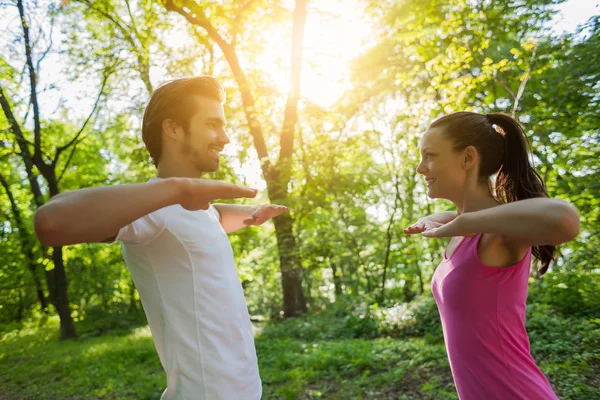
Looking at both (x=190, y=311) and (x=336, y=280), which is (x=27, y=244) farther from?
(x=190, y=311)

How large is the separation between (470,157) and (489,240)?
426 mm

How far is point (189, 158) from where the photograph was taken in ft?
5.69

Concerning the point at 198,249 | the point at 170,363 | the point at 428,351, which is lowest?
the point at 428,351

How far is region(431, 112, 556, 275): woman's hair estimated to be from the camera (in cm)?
175

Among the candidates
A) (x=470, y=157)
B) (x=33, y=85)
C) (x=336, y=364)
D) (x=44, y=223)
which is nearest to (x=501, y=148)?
(x=470, y=157)

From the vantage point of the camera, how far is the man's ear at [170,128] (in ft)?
5.65

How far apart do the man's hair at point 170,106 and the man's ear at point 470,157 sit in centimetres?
112

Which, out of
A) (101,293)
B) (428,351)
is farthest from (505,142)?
(101,293)

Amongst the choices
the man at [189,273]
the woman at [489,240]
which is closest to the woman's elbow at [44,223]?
the man at [189,273]

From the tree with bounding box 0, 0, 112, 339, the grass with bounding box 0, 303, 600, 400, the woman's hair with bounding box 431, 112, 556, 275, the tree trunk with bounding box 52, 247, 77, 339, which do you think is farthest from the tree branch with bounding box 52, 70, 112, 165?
the woman's hair with bounding box 431, 112, 556, 275

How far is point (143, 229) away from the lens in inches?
52.2

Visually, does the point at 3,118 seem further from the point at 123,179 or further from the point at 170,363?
the point at 170,363

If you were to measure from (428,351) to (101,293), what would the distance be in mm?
14881

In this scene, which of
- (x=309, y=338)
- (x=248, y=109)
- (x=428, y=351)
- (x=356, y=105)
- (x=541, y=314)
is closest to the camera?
(x=428, y=351)
